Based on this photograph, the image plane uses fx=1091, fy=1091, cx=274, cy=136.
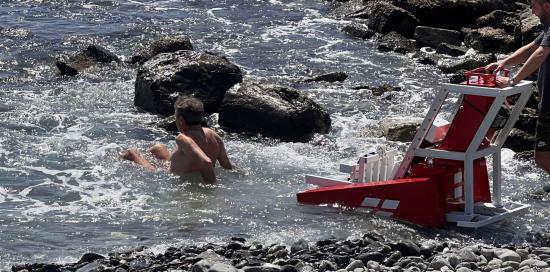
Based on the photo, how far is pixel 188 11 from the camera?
23.8 meters

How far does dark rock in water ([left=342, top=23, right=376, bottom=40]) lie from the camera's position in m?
21.3

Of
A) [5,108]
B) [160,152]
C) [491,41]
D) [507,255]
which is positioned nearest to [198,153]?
[160,152]

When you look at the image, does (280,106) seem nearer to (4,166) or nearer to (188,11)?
(4,166)

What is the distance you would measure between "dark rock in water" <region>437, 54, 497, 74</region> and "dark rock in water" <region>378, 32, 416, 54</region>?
188cm

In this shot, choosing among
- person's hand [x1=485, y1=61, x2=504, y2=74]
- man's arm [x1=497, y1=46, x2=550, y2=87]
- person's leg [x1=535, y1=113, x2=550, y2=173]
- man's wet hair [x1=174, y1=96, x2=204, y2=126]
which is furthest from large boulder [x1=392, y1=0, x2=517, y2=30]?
man's arm [x1=497, y1=46, x2=550, y2=87]

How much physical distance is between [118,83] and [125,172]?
5.38 metres

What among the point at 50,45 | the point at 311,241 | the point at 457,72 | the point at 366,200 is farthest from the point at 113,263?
the point at 50,45

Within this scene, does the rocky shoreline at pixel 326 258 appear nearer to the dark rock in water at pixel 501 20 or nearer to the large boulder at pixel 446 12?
the dark rock in water at pixel 501 20

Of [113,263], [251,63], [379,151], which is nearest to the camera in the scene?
[113,263]

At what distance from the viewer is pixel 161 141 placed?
43.1 feet

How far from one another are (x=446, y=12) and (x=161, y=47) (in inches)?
259

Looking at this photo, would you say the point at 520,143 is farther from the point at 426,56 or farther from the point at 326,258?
the point at 426,56

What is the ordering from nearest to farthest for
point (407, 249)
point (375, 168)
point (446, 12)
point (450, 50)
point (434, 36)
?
point (407, 249) → point (375, 168) → point (450, 50) → point (434, 36) → point (446, 12)

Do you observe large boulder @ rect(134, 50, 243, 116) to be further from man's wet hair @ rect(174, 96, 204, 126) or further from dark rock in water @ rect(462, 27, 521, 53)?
dark rock in water @ rect(462, 27, 521, 53)
